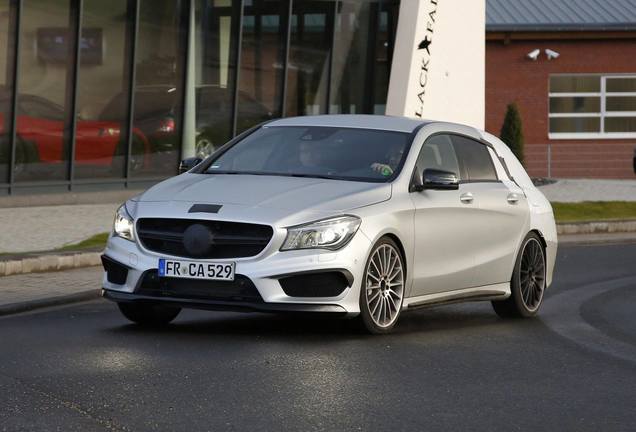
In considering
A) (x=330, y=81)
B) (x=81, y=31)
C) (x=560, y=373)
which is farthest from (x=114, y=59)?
(x=560, y=373)

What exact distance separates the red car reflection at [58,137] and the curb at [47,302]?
11161mm

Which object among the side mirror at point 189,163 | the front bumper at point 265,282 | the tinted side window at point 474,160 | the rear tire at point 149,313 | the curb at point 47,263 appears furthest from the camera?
the curb at point 47,263

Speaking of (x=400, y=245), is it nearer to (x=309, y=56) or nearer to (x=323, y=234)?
(x=323, y=234)

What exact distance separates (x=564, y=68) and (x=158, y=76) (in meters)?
20.4

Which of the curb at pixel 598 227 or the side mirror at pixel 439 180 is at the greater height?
the side mirror at pixel 439 180

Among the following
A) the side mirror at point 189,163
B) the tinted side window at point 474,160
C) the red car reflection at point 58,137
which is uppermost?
the red car reflection at point 58,137

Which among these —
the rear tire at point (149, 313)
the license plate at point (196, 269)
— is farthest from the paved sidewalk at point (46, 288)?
the license plate at point (196, 269)

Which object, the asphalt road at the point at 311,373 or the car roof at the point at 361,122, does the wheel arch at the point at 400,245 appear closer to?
the asphalt road at the point at 311,373

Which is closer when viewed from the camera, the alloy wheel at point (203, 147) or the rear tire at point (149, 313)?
the rear tire at point (149, 313)

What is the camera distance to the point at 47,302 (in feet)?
40.2

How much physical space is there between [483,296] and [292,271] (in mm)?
2437

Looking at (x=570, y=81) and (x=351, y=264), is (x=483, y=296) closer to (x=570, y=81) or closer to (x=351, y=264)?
(x=351, y=264)

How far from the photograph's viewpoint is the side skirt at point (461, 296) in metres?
10.8

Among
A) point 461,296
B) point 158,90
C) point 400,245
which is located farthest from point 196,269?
point 158,90
